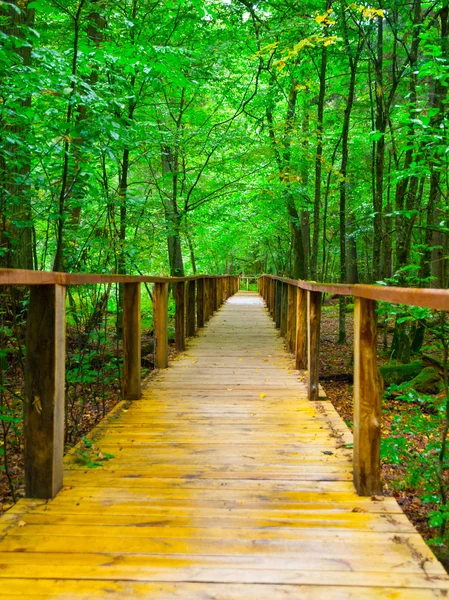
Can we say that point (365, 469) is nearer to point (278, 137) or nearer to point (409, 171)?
point (409, 171)

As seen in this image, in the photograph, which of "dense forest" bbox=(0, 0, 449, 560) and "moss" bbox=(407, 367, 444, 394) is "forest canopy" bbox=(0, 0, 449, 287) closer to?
"dense forest" bbox=(0, 0, 449, 560)

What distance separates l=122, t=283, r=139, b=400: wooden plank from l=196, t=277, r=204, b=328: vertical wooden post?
5.44 metres

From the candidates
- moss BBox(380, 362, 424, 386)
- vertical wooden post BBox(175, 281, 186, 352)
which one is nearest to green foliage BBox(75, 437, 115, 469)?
vertical wooden post BBox(175, 281, 186, 352)

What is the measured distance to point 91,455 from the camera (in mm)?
2918

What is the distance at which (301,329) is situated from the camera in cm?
558

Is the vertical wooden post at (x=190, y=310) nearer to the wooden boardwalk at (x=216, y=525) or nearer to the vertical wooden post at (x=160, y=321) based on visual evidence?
the vertical wooden post at (x=160, y=321)

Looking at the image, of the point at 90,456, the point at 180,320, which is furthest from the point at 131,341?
the point at 180,320

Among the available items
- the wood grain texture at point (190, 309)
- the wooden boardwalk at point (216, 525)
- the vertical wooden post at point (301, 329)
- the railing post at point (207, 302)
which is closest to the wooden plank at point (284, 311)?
the wood grain texture at point (190, 309)

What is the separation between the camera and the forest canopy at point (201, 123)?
15.0 feet

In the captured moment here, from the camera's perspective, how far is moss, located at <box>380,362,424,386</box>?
761 centimetres

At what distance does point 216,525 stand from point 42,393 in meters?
1.04

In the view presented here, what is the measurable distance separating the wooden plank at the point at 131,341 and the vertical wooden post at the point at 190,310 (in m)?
4.15

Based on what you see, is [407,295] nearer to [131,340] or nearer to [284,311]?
[131,340]

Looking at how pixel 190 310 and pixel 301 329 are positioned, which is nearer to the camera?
pixel 301 329
